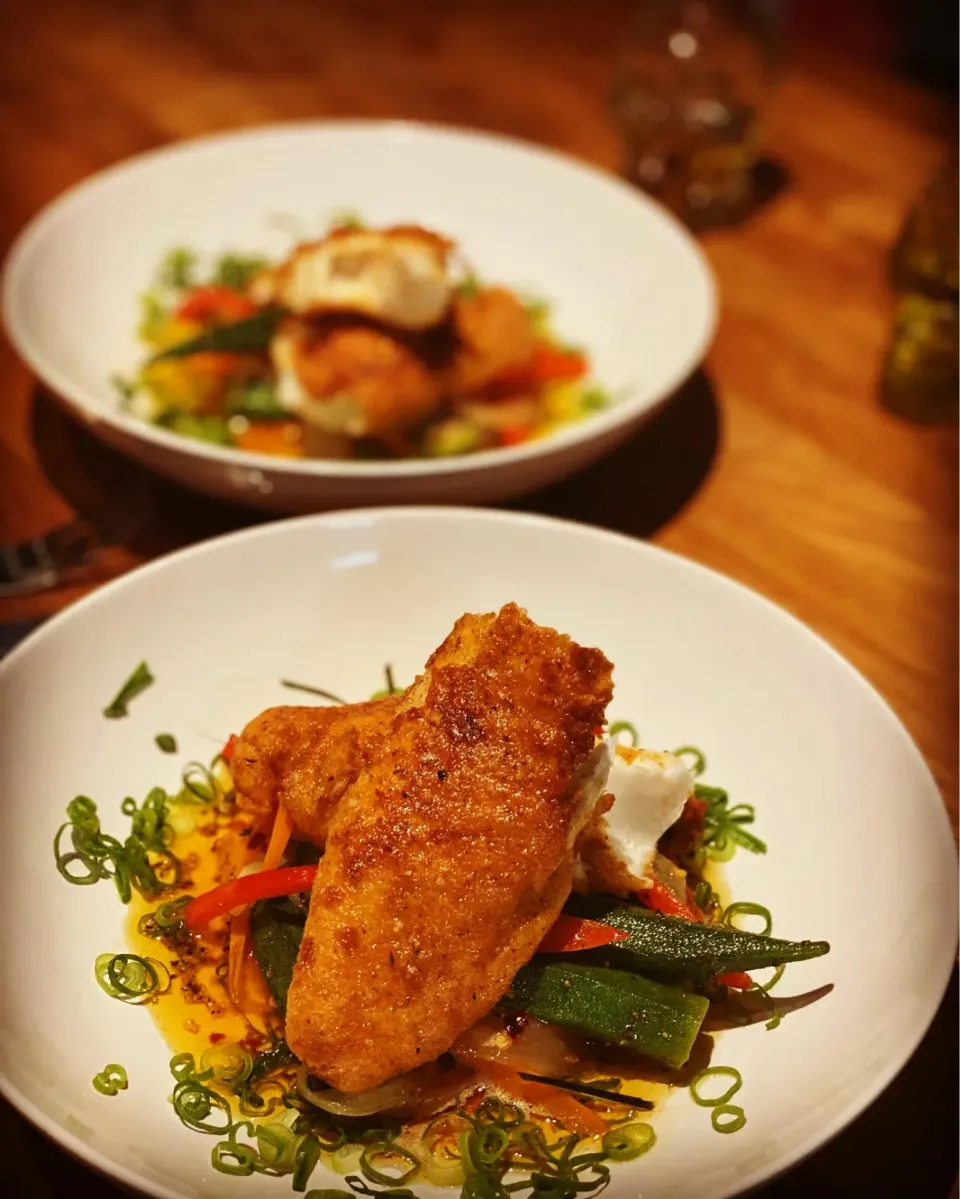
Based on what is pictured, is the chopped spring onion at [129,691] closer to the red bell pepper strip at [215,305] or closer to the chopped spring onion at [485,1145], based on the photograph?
the chopped spring onion at [485,1145]

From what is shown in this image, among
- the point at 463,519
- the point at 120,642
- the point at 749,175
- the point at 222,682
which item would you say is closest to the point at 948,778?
the point at 463,519

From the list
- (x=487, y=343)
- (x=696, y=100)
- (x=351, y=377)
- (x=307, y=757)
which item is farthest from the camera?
(x=696, y=100)

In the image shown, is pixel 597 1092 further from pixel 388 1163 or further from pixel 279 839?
pixel 279 839

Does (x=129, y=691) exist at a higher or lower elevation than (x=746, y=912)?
higher

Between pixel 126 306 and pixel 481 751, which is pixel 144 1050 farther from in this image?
pixel 126 306

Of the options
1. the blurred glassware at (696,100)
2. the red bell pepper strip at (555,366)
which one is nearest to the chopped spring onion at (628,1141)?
the red bell pepper strip at (555,366)

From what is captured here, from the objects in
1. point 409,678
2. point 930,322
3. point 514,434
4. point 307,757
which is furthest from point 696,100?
point 307,757
